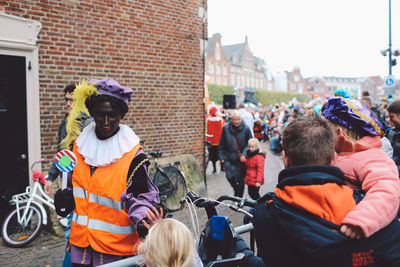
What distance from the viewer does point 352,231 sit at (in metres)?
1.33

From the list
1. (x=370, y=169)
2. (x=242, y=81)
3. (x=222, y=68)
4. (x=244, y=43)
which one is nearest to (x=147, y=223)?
(x=370, y=169)

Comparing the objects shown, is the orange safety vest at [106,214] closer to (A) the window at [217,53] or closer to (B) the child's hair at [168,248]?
(B) the child's hair at [168,248]

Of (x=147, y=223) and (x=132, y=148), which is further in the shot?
(x=132, y=148)

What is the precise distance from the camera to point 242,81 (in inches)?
3273

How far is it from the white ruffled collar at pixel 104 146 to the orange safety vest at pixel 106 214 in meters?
0.04

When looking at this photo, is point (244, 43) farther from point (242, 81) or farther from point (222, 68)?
point (222, 68)

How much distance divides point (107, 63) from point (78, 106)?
450cm

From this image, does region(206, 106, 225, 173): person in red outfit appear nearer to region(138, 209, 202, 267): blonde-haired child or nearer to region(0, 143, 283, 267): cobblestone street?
region(0, 143, 283, 267): cobblestone street

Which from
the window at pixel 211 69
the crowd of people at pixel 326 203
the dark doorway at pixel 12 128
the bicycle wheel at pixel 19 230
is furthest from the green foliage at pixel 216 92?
the crowd of people at pixel 326 203

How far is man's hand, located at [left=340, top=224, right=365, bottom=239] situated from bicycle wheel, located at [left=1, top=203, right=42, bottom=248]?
5.15 metres

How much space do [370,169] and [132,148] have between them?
146 centimetres

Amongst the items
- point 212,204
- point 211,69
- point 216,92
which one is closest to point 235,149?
point 212,204

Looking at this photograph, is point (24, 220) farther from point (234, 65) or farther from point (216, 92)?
point (234, 65)

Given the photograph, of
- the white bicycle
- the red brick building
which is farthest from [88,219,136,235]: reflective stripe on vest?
the red brick building
